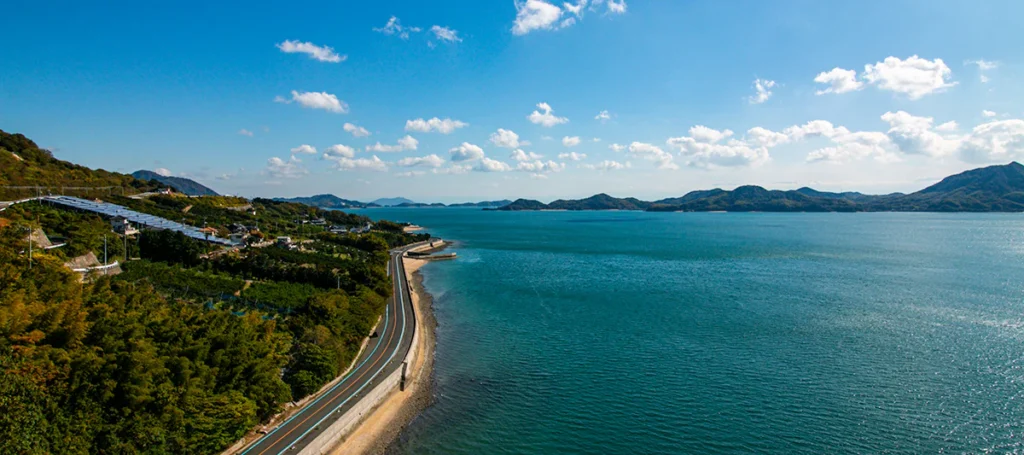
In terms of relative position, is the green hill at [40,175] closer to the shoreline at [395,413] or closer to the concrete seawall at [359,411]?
the shoreline at [395,413]

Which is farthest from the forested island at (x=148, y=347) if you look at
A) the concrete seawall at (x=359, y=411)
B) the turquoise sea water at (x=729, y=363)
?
the turquoise sea water at (x=729, y=363)

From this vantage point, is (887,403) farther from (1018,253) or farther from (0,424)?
(1018,253)

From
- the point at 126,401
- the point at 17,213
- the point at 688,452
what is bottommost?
the point at 688,452

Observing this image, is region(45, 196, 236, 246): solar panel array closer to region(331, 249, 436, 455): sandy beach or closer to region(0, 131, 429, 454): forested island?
region(0, 131, 429, 454): forested island

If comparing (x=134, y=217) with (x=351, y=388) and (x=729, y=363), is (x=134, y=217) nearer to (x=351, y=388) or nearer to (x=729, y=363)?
(x=351, y=388)

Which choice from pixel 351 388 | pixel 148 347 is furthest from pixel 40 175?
pixel 351 388

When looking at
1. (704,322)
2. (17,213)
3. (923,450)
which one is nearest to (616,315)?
(704,322)

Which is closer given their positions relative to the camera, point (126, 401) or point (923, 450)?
point (126, 401)

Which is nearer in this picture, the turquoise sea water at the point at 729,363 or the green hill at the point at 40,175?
the turquoise sea water at the point at 729,363

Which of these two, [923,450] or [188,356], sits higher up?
[188,356]
